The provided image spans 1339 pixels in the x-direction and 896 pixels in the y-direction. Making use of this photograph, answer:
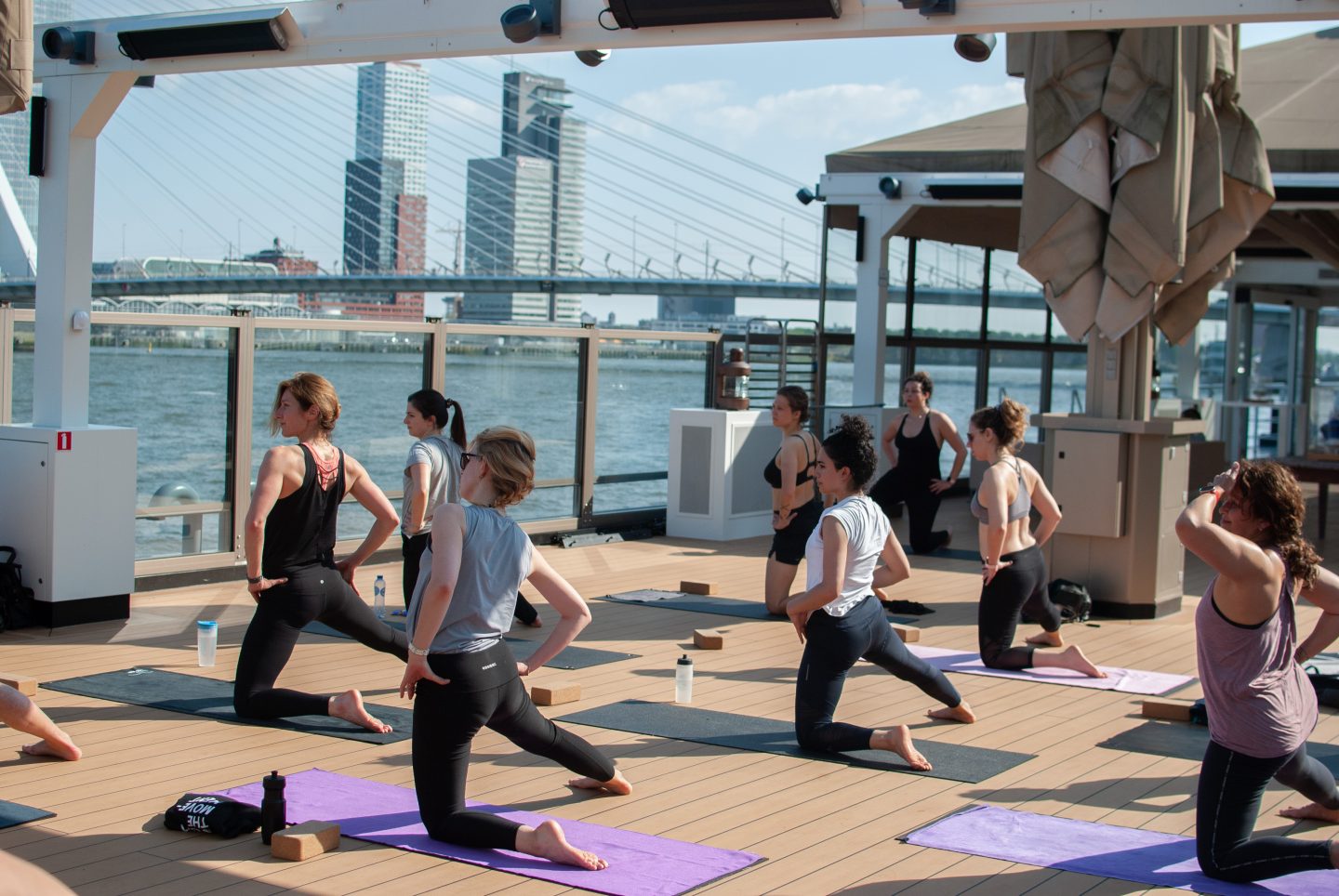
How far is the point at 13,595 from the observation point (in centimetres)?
827

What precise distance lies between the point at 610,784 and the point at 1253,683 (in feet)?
7.53

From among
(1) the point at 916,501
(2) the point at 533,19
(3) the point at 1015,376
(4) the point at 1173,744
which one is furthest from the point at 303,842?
(3) the point at 1015,376

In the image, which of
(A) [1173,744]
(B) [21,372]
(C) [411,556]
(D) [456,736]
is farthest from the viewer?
(B) [21,372]

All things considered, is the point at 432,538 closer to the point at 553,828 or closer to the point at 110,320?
the point at 553,828

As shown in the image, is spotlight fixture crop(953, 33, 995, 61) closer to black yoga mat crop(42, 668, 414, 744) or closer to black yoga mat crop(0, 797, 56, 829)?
black yoga mat crop(42, 668, 414, 744)

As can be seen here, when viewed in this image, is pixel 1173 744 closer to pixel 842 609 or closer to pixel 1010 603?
pixel 1010 603

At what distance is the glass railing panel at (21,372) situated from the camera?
9.42 meters

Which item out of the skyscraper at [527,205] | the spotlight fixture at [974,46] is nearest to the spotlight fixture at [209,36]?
the spotlight fixture at [974,46]

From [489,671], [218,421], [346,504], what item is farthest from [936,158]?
[489,671]

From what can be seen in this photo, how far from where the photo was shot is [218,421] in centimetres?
1043

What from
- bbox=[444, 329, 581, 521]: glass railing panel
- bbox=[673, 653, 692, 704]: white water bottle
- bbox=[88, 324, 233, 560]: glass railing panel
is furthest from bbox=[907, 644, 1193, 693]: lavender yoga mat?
bbox=[444, 329, 581, 521]: glass railing panel

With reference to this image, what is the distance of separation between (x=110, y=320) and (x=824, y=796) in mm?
6113

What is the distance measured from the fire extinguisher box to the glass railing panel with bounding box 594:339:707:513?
0.35 meters

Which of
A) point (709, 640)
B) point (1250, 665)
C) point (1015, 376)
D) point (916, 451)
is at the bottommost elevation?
point (709, 640)
